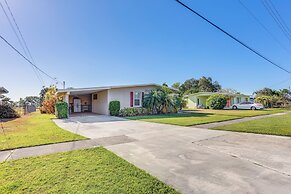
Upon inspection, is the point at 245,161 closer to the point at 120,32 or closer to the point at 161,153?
the point at 161,153

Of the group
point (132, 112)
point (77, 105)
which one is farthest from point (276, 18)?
point (77, 105)

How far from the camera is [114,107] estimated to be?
53.5 ft

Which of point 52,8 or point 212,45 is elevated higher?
point 212,45

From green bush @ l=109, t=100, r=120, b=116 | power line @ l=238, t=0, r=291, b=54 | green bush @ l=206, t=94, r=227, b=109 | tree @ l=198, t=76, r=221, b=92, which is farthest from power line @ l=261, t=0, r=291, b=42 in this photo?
tree @ l=198, t=76, r=221, b=92

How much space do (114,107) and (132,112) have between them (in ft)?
6.18

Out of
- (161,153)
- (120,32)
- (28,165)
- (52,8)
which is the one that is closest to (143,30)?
(120,32)

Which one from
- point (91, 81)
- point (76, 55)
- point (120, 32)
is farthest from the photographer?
point (91, 81)

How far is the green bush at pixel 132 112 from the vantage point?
1664 cm

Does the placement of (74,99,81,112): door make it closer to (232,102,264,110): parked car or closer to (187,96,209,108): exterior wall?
(187,96,209,108): exterior wall

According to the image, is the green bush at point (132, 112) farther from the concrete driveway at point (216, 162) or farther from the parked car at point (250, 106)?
the parked car at point (250, 106)

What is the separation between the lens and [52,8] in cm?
788

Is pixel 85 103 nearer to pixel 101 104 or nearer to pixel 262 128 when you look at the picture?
pixel 101 104

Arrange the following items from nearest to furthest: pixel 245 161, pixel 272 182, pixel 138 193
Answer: pixel 138 193 → pixel 272 182 → pixel 245 161

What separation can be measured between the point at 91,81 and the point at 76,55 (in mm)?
11706
